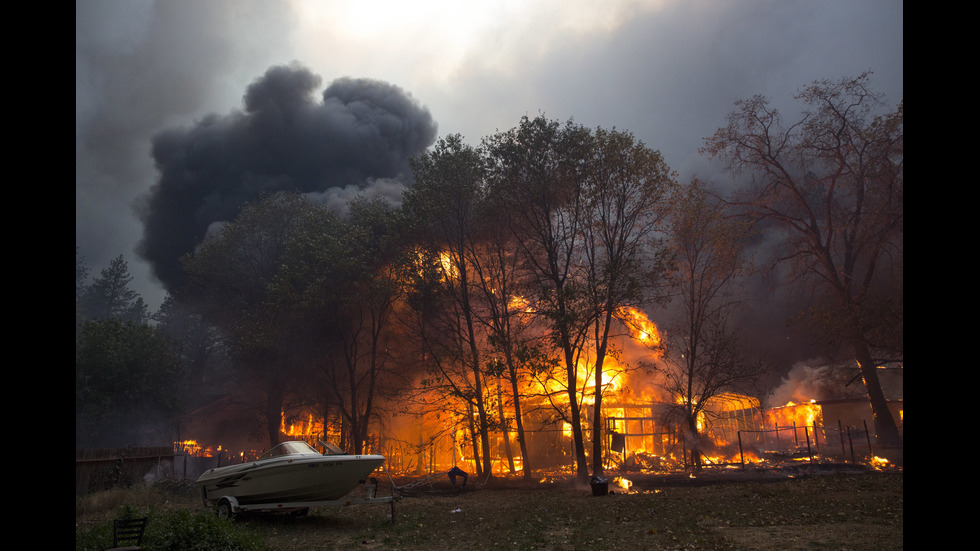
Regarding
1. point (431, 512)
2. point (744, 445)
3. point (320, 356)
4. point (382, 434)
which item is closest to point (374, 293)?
point (320, 356)

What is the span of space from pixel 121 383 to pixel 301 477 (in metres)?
27.7

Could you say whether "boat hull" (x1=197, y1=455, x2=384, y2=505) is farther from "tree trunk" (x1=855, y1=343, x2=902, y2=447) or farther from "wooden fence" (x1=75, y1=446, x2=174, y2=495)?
"tree trunk" (x1=855, y1=343, x2=902, y2=447)

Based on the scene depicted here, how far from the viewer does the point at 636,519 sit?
13.0 m

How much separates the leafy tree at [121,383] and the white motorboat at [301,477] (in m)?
25.3

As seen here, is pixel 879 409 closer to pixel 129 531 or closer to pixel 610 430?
pixel 610 430

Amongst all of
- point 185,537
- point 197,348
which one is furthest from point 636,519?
point 197,348

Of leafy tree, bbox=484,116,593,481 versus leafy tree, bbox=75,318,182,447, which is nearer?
leafy tree, bbox=484,116,593,481

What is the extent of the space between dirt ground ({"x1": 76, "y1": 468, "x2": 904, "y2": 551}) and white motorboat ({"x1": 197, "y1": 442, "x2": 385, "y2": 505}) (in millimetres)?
700

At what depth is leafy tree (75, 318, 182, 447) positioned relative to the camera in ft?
108

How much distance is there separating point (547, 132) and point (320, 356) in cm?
2020

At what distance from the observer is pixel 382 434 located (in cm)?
3750

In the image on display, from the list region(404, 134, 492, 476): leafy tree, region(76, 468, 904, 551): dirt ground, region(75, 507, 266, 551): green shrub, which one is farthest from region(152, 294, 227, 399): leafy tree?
region(75, 507, 266, 551): green shrub

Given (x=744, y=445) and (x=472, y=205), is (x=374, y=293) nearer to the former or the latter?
(x=472, y=205)

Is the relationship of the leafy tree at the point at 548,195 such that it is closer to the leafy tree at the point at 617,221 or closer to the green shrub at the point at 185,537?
the leafy tree at the point at 617,221
